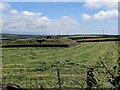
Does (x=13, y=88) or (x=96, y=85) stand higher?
(x=96, y=85)

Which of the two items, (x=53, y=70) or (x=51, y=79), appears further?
(x=53, y=70)

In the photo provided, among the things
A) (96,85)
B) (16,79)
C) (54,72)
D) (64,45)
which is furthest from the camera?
(64,45)

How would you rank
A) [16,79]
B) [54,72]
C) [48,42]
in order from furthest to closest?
1. [48,42]
2. [54,72]
3. [16,79]

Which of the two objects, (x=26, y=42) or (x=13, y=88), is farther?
(x=26, y=42)

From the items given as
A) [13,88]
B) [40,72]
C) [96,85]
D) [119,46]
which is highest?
[119,46]

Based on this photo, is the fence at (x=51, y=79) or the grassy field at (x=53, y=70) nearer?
the grassy field at (x=53, y=70)

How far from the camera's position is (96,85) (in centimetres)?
272

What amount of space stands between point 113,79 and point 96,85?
0.34 m

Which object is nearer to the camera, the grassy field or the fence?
the grassy field

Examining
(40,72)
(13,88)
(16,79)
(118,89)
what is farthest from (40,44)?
(118,89)

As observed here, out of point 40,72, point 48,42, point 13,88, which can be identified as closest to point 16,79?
point 40,72

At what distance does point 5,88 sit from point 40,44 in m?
48.6

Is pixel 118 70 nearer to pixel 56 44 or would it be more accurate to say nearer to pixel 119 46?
pixel 119 46

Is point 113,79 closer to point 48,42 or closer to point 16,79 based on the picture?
point 16,79
